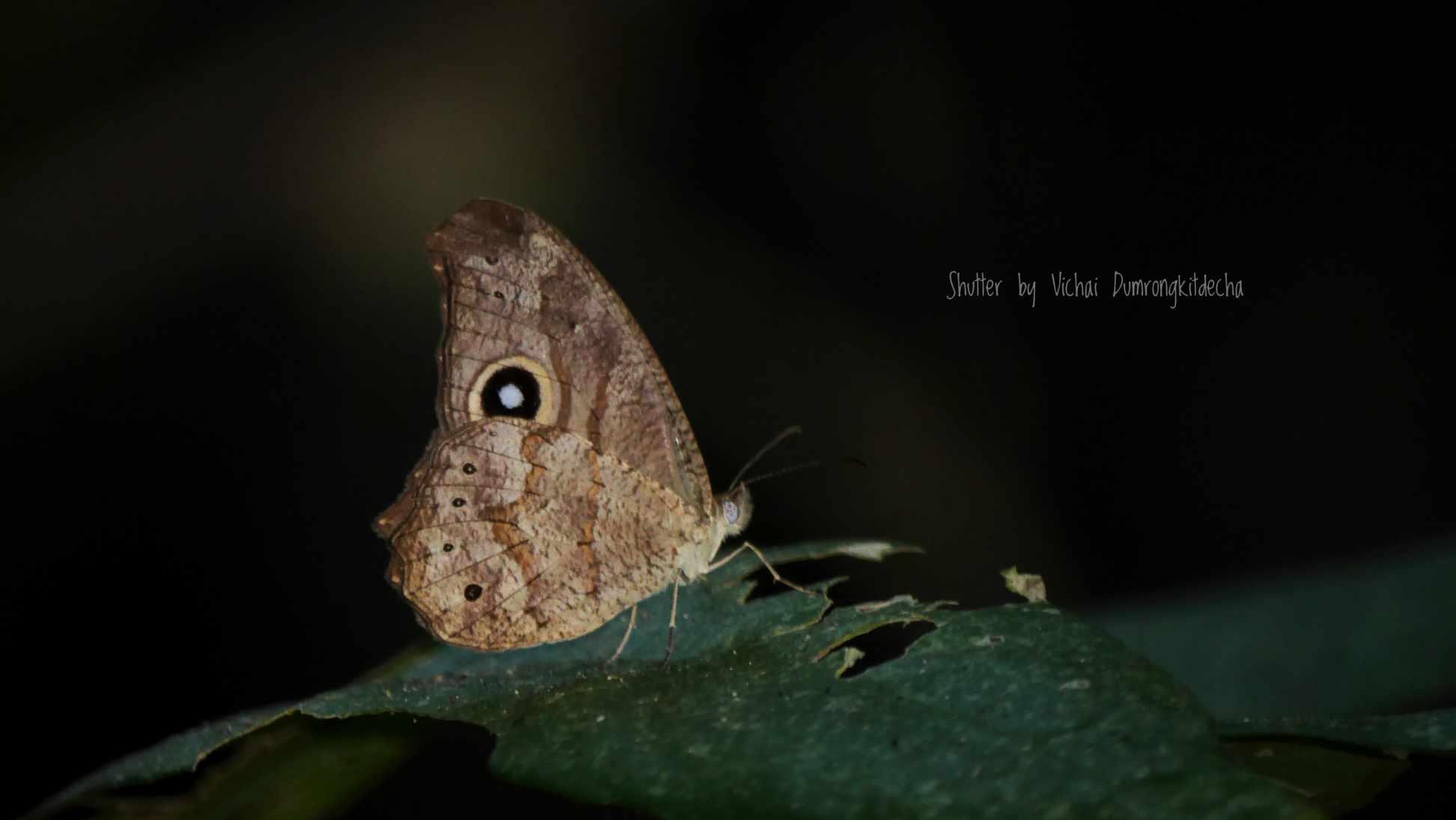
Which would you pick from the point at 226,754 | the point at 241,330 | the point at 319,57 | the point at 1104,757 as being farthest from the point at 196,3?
the point at 1104,757

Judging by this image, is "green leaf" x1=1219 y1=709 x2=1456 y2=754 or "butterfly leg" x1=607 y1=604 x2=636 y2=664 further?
"butterfly leg" x1=607 y1=604 x2=636 y2=664

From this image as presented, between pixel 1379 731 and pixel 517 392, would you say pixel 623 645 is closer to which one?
pixel 517 392

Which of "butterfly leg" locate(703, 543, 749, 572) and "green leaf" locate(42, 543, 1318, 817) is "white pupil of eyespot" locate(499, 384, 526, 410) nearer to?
"butterfly leg" locate(703, 543, 749, 572)

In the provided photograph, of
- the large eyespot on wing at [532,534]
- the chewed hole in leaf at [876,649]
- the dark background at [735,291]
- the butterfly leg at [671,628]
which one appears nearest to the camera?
the chewed hole in leaf at [876,649]

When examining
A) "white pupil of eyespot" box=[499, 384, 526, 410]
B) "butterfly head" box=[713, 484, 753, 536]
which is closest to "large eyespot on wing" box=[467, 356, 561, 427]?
"white pupil of eyespot" box=[499, 384, 526, 410]

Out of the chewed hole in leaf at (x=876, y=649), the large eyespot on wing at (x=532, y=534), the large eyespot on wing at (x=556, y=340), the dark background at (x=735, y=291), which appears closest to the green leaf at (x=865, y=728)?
the chewed hole in leaf at (x=876, y=649)

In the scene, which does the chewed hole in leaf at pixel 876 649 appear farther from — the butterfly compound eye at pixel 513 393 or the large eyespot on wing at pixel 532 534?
the butterfly compound eye at pixel 513 393

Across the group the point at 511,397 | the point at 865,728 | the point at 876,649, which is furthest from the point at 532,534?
the point at 865,728
